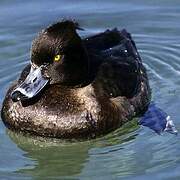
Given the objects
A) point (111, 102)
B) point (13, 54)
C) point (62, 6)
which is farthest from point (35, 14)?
point (111, 102)

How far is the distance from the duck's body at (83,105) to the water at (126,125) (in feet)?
0.48

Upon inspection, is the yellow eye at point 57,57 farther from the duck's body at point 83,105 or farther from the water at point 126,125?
the water at point 126,125

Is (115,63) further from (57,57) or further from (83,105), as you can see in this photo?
(57,57)

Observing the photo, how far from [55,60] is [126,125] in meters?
1.05

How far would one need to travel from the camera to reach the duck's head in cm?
693

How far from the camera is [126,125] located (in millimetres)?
7582

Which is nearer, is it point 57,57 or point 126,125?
point 57,57

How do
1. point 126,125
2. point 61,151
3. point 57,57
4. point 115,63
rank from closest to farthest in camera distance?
1. point 57,57
2. point 61,151
3. point 126,125
4. point 115,63

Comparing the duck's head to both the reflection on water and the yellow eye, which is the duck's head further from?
the reflection on water

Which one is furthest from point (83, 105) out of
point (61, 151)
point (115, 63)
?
point (115, 63)

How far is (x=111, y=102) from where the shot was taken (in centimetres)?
740

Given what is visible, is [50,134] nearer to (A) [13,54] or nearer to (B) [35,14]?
(A) [13,54]

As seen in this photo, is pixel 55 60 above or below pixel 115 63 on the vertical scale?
above

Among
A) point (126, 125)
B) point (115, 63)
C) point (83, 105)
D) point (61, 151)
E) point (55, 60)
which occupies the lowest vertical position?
point (61, 151)
